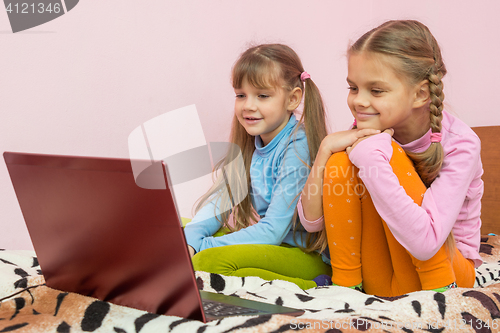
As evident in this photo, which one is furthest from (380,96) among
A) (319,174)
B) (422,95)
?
(319,174)

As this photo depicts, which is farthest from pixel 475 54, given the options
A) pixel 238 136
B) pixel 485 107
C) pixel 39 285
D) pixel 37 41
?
pixel 39 285

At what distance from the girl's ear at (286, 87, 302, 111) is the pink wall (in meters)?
0.16

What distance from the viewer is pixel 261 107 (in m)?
1.19

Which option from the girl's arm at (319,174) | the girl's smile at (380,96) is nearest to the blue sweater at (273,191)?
the girl's arm at (319,174)

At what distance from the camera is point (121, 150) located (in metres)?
1.46

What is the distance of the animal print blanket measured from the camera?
0.51 meters

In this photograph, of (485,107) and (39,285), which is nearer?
(39,285)

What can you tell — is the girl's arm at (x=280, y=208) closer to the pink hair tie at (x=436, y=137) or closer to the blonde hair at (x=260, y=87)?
the blonde hair at (x=260, y=87)

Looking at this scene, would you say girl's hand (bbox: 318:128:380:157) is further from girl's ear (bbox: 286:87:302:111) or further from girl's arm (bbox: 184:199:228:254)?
girl's arm (bbox: 184:199:228:254)

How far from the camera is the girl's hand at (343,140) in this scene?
0.93 meters

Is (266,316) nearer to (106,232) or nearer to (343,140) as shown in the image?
(106,232)

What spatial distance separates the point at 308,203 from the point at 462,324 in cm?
44

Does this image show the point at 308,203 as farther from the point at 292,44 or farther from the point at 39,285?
the point at 292,44

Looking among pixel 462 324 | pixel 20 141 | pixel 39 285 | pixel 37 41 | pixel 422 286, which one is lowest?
pixel 422 286
